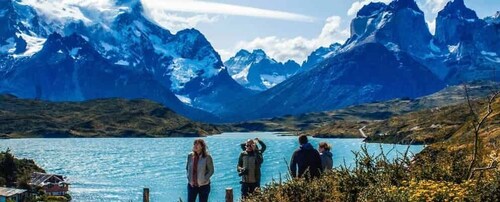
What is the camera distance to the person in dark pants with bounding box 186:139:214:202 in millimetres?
21119

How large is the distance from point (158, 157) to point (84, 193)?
76346 millimetres

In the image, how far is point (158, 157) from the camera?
189m

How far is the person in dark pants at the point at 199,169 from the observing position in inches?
831

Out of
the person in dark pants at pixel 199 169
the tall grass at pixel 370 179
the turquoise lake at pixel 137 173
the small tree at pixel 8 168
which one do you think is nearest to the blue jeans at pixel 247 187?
the person in dark pants at pixel 199 169

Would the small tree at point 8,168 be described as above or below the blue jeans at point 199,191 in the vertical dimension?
above

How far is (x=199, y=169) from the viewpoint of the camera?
21.4 metres

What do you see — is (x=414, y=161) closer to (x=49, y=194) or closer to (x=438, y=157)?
(x=438, y=157)

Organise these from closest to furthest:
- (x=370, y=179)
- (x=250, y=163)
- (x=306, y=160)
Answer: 1. (x=370, y=179)
2. (x=306, y=160)
3. (x=250, y=163)

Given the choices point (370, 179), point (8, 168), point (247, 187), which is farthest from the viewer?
point (8, 168)

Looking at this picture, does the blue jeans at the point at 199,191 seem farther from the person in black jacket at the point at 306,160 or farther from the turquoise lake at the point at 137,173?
the turquoise lake at the point at 137,173

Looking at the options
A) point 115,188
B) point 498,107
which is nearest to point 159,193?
point 115,188

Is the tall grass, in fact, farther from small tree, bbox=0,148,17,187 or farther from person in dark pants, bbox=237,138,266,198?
small tree, bbox=0,148,17,187

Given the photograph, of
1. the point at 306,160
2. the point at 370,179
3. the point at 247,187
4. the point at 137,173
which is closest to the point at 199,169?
the point at 247,187

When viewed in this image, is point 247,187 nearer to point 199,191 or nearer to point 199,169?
point 199,191
